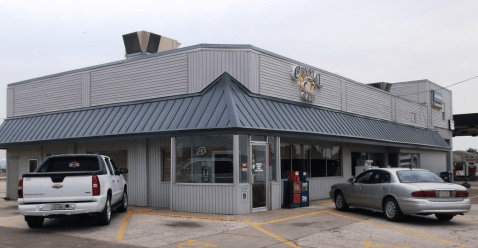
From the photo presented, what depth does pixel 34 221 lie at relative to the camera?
11.7 meters

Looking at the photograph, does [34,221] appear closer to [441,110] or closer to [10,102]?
[10,102]

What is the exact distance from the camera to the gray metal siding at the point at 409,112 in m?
27.3

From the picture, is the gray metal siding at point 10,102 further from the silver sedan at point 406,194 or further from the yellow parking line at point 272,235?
the silver sedan at point 406,194

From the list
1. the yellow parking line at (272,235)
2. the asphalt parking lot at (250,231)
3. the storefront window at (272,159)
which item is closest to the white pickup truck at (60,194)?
the asphalt parking lot at (250,231)

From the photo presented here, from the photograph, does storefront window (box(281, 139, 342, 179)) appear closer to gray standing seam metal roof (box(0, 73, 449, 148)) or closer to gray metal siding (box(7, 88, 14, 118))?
gray standing seam metal roof (box(0, 73, 449, 148))

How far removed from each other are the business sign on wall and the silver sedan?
20.6 meters

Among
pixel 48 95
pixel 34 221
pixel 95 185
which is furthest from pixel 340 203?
pixel 48 95

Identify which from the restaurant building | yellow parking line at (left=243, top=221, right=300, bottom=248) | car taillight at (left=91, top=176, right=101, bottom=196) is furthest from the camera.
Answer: the restaurant building

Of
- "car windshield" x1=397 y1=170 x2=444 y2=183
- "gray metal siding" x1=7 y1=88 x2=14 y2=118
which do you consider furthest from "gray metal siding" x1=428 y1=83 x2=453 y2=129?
"gray metal siding" x1=7 y1=88 x2=14 y2=118

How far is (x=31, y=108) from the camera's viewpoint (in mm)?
21062

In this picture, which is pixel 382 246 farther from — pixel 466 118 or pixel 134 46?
pixel 466 118

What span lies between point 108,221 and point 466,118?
113 ft

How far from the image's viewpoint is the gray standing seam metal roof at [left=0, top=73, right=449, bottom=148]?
14.5 meters

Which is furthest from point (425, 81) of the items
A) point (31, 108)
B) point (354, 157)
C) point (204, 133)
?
point (31, 108)
